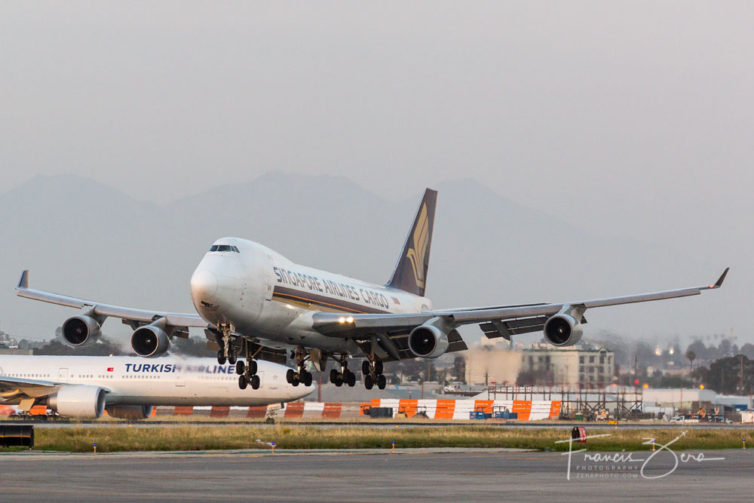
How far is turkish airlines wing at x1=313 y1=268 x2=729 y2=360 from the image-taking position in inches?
1809

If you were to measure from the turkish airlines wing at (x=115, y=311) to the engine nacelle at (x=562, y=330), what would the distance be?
48.9ft

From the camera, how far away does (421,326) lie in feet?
155

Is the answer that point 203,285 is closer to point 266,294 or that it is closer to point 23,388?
point 266,294

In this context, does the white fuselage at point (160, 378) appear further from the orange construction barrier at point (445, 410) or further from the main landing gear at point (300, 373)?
the main landing gear at point (300, 373)

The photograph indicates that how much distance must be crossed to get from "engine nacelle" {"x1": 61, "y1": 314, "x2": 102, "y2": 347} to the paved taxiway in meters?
13.9

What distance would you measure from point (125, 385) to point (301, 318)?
35.9 meters

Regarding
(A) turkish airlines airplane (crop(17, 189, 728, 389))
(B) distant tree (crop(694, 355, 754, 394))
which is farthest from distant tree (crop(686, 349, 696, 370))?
(A) turkish airlines airplane (crop(17, 189, 728, 389))

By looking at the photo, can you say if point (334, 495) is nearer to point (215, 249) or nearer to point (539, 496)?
point (539, 496)

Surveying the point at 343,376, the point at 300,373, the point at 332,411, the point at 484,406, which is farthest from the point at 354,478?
the point at 484,406

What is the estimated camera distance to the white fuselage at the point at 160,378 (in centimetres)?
7350

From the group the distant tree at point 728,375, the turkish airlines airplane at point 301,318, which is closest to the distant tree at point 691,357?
the distant tree at point 728,375

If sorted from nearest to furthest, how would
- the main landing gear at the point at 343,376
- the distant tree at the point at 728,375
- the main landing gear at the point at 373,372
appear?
the main landing gear at the point at 373,372
the main landing gear at the point at 343,376
the distant tree at the point at 728,375

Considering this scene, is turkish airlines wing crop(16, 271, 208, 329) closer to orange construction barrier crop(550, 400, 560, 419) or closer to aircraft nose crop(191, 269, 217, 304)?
aircraft nose crop(191, 269, 217, 304)

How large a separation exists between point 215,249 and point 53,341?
101m
